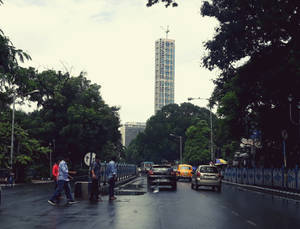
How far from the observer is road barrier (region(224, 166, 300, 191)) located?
2505 cm

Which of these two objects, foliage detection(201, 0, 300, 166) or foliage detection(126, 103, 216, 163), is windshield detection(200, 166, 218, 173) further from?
foliage detection(126, 103, 216, 163)

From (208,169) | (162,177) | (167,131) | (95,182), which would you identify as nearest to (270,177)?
(208,169)

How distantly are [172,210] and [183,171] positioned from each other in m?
32.2

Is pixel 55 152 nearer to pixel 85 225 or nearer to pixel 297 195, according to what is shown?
pixel 297 195

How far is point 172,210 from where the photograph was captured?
15.1 meters

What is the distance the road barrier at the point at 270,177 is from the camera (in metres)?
25.0

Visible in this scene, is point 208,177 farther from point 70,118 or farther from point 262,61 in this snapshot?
point 70,118

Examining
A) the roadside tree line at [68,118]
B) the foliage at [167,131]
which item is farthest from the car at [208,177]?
the foliage at [167,131]

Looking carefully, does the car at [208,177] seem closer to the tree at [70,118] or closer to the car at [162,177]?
the car at [162,177]

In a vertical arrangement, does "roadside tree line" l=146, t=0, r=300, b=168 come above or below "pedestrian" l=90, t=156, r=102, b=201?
above

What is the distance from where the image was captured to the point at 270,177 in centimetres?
2986

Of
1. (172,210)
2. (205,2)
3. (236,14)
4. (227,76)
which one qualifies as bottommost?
(172,210)

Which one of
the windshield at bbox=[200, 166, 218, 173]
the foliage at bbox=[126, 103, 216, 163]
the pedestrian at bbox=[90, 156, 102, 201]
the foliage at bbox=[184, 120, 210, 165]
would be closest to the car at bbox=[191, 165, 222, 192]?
the windshield at bbox=[200, 166, 218, 173]

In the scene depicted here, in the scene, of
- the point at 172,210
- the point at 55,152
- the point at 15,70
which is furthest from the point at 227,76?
the point at 55,152
